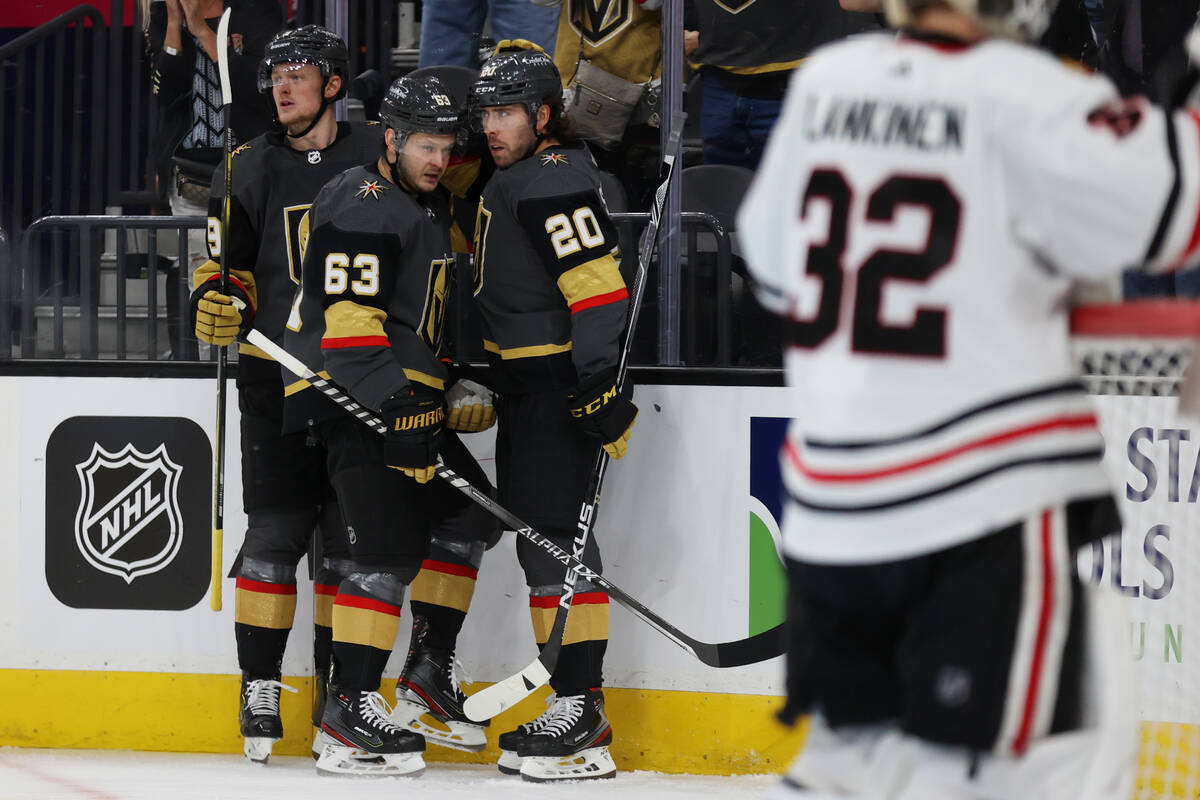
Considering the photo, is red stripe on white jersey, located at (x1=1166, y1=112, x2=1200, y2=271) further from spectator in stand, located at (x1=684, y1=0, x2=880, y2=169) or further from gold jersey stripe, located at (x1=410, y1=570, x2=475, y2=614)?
spectator in stand, located at (x1=684, y1=0, x2=880, y2=169)

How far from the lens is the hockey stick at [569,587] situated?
3.21 metres

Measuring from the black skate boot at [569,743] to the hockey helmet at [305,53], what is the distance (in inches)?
56.8

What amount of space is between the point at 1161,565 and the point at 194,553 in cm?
211

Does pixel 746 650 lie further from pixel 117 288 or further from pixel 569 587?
pixel 117 288

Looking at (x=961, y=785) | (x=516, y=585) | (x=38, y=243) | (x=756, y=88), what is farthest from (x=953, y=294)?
(x=38, y=243)

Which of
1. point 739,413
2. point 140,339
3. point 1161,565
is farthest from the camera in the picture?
point 140,339

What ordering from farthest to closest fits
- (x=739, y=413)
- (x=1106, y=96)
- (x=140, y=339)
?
(x=140, y=339)
(x=739, y=413)
(x=1106, y=96)

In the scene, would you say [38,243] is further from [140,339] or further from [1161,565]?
[1161,565]

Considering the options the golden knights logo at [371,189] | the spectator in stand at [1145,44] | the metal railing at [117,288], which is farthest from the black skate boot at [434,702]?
the spectator in stand at [1145,44]

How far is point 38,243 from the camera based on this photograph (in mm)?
3697

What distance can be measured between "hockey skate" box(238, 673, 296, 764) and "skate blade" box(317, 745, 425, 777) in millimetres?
172

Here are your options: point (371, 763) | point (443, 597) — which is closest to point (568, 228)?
point (443, 597)

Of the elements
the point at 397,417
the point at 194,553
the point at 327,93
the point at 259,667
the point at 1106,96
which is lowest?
the point at 259,667

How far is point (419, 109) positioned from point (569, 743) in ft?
4.40
